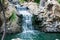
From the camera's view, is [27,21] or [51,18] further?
[27,21]

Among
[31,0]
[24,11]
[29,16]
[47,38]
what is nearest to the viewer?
[47,38]

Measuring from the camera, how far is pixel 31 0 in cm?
2217

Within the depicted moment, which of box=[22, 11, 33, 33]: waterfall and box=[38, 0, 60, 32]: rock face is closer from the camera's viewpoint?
box=[38, 0, 60, 32]: rock face

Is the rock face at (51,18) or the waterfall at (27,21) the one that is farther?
the waterfall at (27,21)

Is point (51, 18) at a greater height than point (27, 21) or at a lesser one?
greater

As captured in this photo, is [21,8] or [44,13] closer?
[44,13]

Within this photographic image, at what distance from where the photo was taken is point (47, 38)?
12.3 m

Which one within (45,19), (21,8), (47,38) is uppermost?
(21,8)

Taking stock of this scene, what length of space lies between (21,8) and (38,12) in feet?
9.26

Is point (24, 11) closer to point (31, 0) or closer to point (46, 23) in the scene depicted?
point (46, 23)

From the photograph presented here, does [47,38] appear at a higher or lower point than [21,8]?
lower

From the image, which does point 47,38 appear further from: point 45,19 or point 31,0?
point 31,0

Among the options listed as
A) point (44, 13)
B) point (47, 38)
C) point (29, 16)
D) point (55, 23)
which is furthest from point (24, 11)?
point (47, 38)

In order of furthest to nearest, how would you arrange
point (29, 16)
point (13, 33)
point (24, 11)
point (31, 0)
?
point (31, 0), point (24, 11), point (29, 16), point (13, 33)
